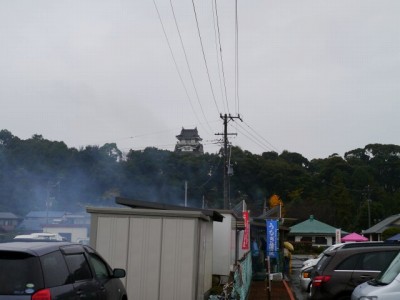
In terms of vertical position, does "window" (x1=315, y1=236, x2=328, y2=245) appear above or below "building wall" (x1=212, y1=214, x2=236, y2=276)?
above

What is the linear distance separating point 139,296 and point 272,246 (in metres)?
9.78

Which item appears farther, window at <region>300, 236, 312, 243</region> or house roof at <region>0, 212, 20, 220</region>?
window at <region>300, 236, 312, 243</region>

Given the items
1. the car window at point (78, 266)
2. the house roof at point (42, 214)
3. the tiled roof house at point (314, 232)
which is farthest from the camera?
the tiled roof house at point (314, 232)

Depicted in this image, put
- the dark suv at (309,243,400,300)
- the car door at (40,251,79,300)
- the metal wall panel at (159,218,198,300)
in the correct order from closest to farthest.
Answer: the car door at (40,251,79,300) < the dark suv at (309,243,400,300) < the metal wall panel at (159,218,198,300)

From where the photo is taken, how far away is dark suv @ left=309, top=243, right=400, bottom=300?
34.1ft

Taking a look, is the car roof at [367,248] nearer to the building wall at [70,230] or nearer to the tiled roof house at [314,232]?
the building wall at [70,230]

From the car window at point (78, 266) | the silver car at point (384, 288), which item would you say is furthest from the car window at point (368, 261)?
the car window at point (78, 266)

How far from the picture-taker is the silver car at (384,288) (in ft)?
23.1

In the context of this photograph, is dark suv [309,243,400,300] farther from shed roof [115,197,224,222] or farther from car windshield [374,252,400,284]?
shed roof [115,197,224,222]

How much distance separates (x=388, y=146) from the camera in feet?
331

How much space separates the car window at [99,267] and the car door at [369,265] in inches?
188

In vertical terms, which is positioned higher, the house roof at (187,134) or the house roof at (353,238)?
the house roof at (187,134)

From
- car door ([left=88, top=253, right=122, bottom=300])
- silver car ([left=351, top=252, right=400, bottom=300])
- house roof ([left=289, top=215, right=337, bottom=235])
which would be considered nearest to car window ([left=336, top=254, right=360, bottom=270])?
silver car ([left=351, top=252, right=400, bottom=300])

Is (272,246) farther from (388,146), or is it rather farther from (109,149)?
(388,146)
